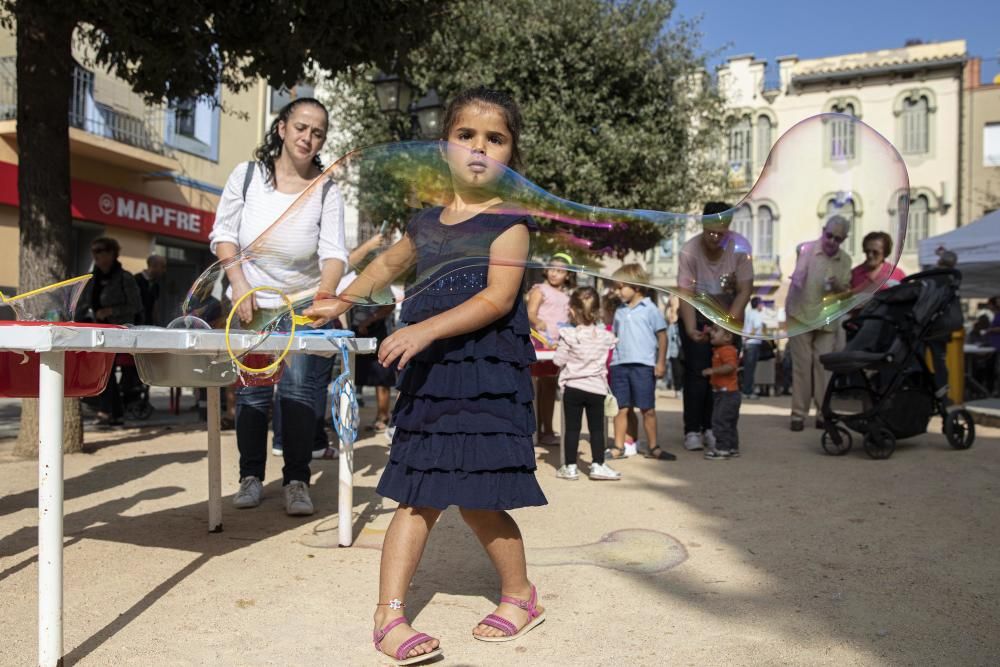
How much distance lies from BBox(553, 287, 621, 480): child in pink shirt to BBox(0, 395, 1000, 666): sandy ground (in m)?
0.37

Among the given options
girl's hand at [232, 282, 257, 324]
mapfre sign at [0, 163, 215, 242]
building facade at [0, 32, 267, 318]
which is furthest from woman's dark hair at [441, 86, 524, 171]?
mapfre sign at [0, 163, 215, 242]

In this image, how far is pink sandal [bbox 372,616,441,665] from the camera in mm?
2354

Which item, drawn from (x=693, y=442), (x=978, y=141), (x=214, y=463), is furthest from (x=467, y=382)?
(x=978, y=141)

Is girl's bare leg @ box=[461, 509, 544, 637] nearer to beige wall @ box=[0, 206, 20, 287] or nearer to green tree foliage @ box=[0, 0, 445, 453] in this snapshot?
green tree foliage @ box=[0, 0, 445, 453]

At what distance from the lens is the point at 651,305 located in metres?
7.14

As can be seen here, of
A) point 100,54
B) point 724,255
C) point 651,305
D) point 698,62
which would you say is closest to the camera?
point 724,255

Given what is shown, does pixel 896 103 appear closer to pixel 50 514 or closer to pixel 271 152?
pixel 271 152

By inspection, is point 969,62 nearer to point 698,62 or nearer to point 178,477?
point 698,62

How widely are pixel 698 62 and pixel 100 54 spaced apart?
1410 centimetres

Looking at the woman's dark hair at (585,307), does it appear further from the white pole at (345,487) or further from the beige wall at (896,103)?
the beige wall at (896,103)

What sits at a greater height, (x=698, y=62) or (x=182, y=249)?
(x=698, y=62)

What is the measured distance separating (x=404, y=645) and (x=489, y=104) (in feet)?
5.32

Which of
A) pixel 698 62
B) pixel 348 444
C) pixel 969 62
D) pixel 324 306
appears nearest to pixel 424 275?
pixel 324 306

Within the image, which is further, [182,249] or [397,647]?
[182,249]
